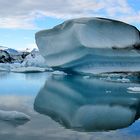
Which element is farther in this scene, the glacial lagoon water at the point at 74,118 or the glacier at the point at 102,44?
the glacier at the point at 102,44

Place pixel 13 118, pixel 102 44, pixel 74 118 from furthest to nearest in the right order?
pixel 102 44, pixel 74 118, pixel 13 118

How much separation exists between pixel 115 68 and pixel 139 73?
0.86 metres

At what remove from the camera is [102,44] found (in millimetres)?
12562

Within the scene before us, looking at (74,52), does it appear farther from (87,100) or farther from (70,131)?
(70,131)

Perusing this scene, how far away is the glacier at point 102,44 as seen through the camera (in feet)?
41.0

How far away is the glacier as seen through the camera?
1248 cm

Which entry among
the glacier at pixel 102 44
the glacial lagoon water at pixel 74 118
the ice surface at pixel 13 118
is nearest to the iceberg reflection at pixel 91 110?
the glacial lagoon water at pixel 74 118

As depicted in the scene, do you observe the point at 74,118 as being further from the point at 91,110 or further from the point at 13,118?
the point at 13,118

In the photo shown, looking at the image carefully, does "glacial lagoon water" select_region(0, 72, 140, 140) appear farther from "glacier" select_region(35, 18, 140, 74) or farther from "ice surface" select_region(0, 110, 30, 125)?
"glacier" select_region(35, 18, 140, 74)

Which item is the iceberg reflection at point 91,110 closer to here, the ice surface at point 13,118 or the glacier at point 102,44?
the ice surface at point 13,118

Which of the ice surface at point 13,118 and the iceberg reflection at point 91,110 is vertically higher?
the ice surface at point 13,118

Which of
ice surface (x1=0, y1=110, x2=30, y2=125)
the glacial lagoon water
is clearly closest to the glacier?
the glacial lagoon water

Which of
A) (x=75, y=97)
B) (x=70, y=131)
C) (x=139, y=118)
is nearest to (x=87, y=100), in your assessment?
(x=75, y=97)

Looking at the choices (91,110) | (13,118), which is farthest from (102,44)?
(13,118)
